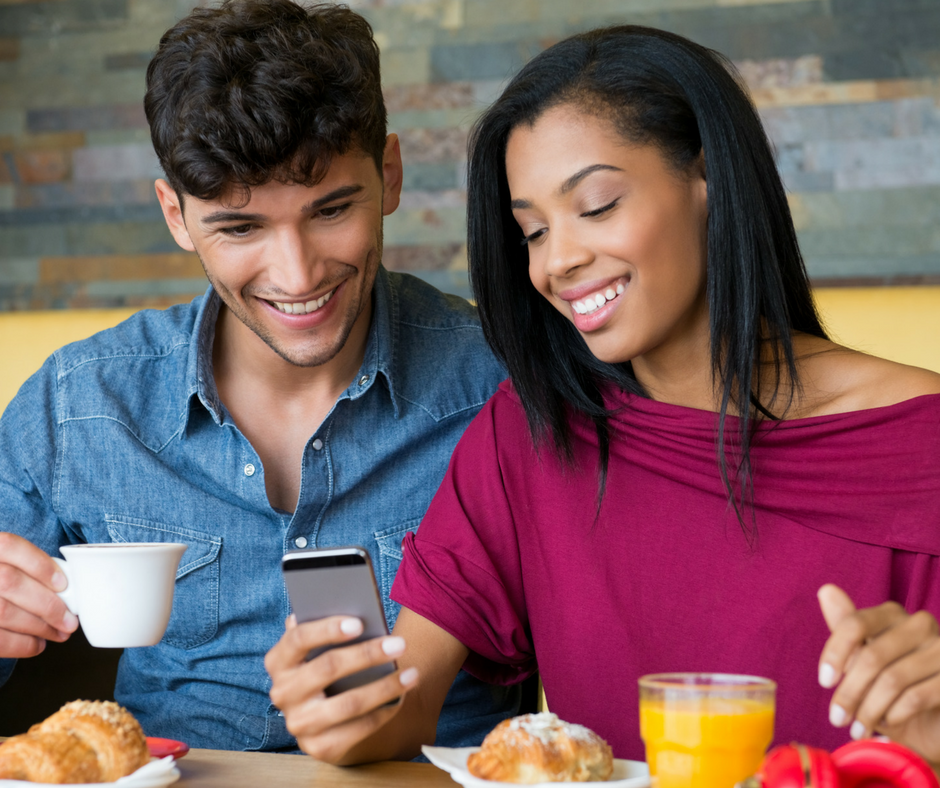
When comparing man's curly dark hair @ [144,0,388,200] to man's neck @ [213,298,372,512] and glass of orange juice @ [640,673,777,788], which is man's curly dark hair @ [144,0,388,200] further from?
glass of orange juice @ [640,673,777,788]

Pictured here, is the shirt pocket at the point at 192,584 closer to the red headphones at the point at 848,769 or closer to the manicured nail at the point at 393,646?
the manicured nail at the point at 393,646

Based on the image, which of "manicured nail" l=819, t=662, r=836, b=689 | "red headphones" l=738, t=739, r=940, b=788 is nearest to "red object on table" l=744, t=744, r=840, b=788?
"red headphones" l=738, t=739, r=940, b=788

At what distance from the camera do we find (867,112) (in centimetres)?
211

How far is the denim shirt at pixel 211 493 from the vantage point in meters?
1.45

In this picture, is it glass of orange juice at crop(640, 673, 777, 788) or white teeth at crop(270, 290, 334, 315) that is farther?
white teeth at crop(270, 290, 334, 315)

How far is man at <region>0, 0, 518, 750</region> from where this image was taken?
1.36 metres

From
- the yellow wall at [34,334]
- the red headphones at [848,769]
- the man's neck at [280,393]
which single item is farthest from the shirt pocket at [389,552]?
the yellow wall at [34,334]

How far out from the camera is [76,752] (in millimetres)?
833

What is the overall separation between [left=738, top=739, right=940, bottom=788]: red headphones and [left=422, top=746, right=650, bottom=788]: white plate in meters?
0.18

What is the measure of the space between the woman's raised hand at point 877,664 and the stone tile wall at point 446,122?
4.84 feet

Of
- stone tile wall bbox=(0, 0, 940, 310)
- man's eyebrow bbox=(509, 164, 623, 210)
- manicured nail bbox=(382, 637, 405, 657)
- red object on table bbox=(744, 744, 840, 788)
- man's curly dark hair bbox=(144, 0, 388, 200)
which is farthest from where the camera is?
stone tile wall bbox=(0, 0, 940, 310)

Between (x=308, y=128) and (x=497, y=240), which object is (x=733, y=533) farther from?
(x=308, y=128)

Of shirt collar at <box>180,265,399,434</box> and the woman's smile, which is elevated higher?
the woman's smile

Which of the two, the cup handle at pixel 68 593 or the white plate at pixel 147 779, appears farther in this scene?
the cup handle at pixel 68 593
